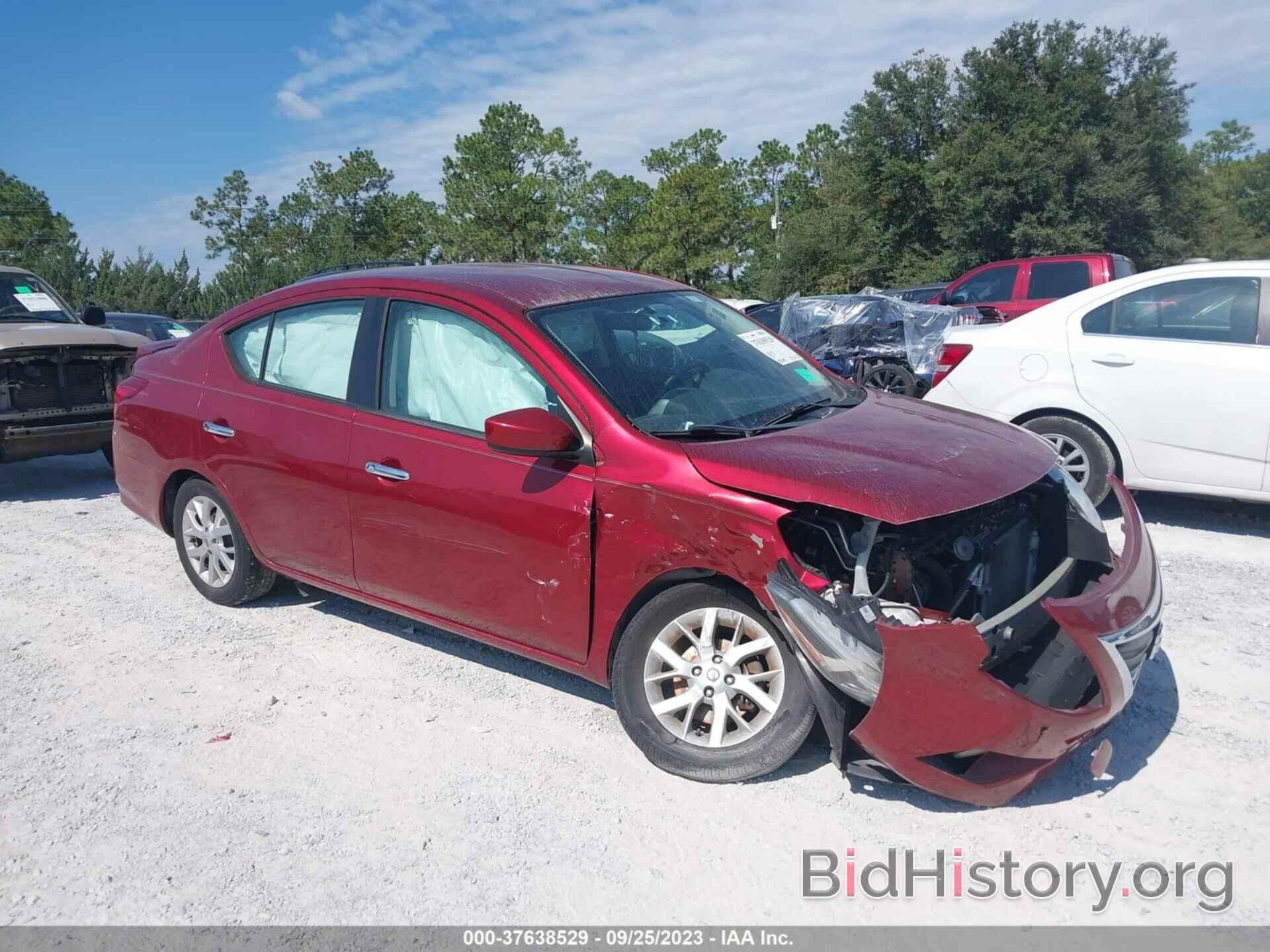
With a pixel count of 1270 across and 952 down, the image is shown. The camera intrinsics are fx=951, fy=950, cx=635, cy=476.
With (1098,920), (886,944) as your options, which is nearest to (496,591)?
(886,944)

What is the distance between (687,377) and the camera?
12.8ft

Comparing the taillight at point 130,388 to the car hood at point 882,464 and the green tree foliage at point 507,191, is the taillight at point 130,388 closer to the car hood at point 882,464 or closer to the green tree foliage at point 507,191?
the car hood at point 882,464

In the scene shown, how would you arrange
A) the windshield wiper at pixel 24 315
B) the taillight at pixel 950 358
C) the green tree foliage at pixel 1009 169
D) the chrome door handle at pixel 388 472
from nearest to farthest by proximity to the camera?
1. the chrome door handle at pixel 388 472
2. the taillight at pixel 950 358
3. the windshield wiper at pixel 24 315
4. the green tree foliage at pixel 1009 169

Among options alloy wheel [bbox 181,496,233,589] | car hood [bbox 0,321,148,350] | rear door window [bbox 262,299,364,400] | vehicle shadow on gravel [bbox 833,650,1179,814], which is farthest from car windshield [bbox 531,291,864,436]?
car hood [bbox 0,321,148,350]

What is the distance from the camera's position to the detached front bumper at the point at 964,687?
2742 mm

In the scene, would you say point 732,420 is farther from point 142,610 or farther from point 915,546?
point 142,610

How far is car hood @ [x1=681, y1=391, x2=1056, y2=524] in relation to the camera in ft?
9.71

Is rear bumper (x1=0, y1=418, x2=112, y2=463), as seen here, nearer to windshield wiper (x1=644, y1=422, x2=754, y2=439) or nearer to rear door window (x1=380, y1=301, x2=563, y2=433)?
rear door window (x1=380, y1=301, x2=563, y2=433)

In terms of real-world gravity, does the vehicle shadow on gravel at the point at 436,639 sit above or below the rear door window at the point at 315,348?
below

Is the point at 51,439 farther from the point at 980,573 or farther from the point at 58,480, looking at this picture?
the point at 980,573

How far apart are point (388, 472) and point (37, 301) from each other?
265 inches

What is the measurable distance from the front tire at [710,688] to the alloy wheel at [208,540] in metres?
2.57

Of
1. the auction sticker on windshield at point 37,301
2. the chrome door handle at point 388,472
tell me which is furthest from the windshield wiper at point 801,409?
the auction sticker on windshield at point 37,301

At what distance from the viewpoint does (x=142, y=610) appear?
5.08m
